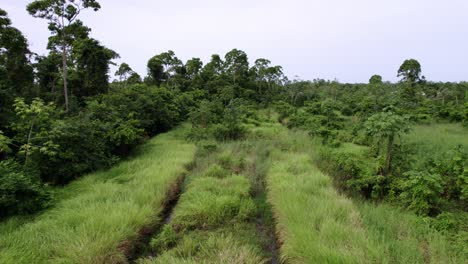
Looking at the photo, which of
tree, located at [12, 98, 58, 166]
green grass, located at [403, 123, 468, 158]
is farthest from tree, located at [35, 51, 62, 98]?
green grass, located at [403, 123, 468, 158]

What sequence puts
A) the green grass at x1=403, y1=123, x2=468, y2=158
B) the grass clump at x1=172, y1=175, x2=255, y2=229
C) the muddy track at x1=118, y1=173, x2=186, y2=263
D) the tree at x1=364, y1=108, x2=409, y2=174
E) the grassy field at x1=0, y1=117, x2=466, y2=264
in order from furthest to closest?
the green grass at x1=403, y1=123, x2=468, y2=158 → the tree at x1=364, y1=108, x2=409, y2=174 → the grass clump at x1=172, y1=175, x2=255, y2=229 → the muddy track at x1=118, y1=173, x2=186, y2=263 → the grassy field at x1=0, y1=117, x2=466, y2=264

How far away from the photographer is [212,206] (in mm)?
5273

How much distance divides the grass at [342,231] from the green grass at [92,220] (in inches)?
107

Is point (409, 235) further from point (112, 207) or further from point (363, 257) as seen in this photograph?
point (112, 207)

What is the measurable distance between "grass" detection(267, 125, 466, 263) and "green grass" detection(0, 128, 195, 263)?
271cm

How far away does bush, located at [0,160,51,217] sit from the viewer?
4707mm

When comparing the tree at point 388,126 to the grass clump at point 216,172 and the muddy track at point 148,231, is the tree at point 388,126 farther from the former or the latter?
the muddy track at point 148,231

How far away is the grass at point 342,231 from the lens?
11.1 feet

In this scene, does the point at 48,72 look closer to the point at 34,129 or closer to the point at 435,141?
the point at 34,129

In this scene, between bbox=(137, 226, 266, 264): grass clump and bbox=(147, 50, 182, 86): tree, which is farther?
bbox=(147, 50, 182, 86): tree

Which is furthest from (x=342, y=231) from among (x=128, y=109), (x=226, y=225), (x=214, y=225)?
(x=128, y=109)

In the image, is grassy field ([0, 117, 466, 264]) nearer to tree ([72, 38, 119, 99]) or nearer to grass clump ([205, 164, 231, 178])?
grass clump ([205, 164, 231, 178])

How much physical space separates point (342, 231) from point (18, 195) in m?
6.12

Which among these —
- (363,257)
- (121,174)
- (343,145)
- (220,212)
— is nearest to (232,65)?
(343,145)
